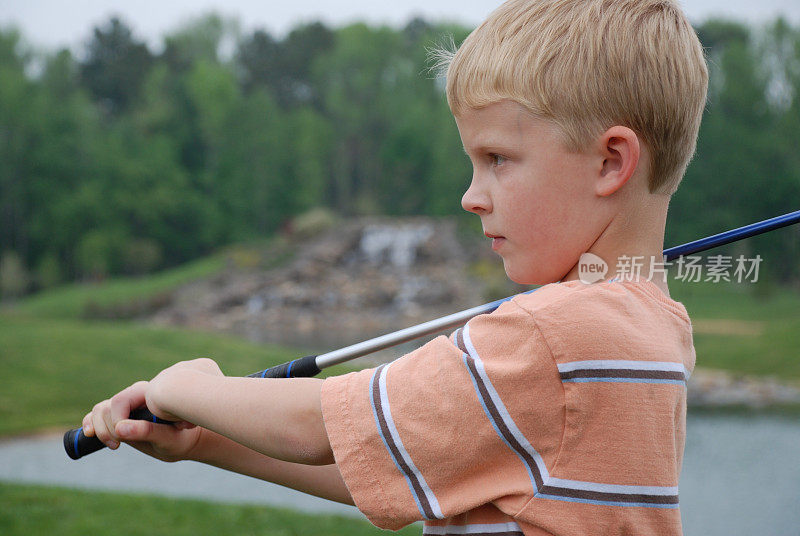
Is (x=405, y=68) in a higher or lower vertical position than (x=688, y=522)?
higher

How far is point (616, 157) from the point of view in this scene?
92 centimetres

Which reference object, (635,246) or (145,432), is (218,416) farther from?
(635,246)

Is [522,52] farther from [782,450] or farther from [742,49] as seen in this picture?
[742,49]

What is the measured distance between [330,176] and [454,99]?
1200 inches

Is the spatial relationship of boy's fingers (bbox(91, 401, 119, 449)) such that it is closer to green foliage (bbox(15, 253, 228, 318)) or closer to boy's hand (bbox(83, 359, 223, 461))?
boy's hand (bbox(83, 359, 223, 461))

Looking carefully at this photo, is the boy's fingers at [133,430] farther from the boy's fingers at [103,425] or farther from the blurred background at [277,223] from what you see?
the blurred background at [277,223]

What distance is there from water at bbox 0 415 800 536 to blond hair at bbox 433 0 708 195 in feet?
16.7

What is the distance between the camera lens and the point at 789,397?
11.0m

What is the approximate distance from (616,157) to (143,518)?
14.9ft

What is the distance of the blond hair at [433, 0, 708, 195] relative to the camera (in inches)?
34.9

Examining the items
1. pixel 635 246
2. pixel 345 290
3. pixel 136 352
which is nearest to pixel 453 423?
pixel 635 246

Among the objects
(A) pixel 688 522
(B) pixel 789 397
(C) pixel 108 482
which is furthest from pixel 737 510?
(B) pixel 789 397

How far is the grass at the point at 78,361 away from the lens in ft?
29.6

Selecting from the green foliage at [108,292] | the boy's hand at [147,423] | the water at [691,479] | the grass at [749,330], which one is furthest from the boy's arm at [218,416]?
the green foliage at [108,292]
